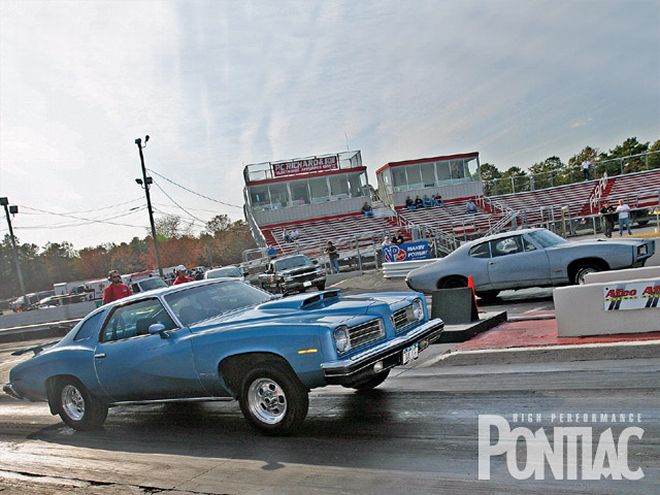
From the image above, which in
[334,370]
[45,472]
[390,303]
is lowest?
[45,472]

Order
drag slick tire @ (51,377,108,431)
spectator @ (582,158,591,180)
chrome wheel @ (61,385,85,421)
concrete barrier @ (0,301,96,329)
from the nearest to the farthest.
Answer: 1. drag slick tire @ (51,377,108,431)
2. chrome wheel @ (61,385,85,421)
3. concrete barrier @ (0,301,96,329)
4. spectator @ (582,158,591,180)

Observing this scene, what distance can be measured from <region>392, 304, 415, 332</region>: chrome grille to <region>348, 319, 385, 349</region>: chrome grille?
0.82 ft

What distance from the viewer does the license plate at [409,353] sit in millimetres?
5818

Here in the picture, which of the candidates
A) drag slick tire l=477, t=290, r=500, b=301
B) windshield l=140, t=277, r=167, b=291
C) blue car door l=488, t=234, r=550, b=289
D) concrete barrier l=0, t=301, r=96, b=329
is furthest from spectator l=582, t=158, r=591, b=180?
concrete barrier l=0, t=301, r=96, b=329

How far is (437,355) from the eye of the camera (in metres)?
8.62

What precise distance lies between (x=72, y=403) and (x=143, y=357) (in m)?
1.67

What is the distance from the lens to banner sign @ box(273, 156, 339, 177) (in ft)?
148

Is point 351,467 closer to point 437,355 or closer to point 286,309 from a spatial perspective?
point 286,309

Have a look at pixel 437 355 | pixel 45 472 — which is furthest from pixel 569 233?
pixel 45 472

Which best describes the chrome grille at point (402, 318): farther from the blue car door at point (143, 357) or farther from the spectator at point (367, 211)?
the spectator at point (367, 211)

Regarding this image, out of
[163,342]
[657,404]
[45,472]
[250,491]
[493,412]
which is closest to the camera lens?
[250,491]

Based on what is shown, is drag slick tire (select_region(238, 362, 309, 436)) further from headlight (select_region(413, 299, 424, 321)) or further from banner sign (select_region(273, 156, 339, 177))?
banner sign (select_region(273, 156, 339, 177))

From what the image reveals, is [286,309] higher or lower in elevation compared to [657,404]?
higher

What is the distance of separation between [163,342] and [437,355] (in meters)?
3.94
